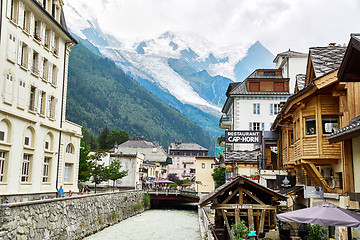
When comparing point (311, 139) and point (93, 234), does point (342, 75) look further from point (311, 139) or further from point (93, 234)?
A: point (93, 234)

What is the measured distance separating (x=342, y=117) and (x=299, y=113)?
2.85 m

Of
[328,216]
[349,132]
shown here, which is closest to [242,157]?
[349,132]

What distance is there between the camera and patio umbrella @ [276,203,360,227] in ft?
36.0

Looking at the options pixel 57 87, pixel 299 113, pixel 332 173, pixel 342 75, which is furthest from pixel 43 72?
pixel 342 75

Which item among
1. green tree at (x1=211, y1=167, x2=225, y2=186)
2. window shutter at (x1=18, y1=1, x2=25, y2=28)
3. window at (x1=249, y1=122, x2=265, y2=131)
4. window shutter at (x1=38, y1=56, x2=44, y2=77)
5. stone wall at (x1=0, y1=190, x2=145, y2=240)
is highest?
window shutter at (x1=18, y1=1, x2=25, y2=28)

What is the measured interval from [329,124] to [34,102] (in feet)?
66.4

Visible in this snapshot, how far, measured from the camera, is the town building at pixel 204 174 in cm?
6962

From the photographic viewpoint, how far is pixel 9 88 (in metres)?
24.7

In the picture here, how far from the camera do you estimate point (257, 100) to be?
52.4 m

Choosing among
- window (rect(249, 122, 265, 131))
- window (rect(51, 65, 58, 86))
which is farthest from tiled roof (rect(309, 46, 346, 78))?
window (rect(249, 122, 265, 131))

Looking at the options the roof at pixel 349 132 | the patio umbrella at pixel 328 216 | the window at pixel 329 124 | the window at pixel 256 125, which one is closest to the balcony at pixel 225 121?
the window at pixel 256 125

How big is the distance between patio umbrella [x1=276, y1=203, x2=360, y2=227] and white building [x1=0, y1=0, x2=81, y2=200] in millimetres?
18622

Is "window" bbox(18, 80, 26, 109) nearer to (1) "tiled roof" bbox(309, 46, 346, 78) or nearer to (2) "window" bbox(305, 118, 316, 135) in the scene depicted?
(2) "window" bbox(305, 118, 316, 135)

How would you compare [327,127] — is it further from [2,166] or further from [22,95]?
[22,95]
